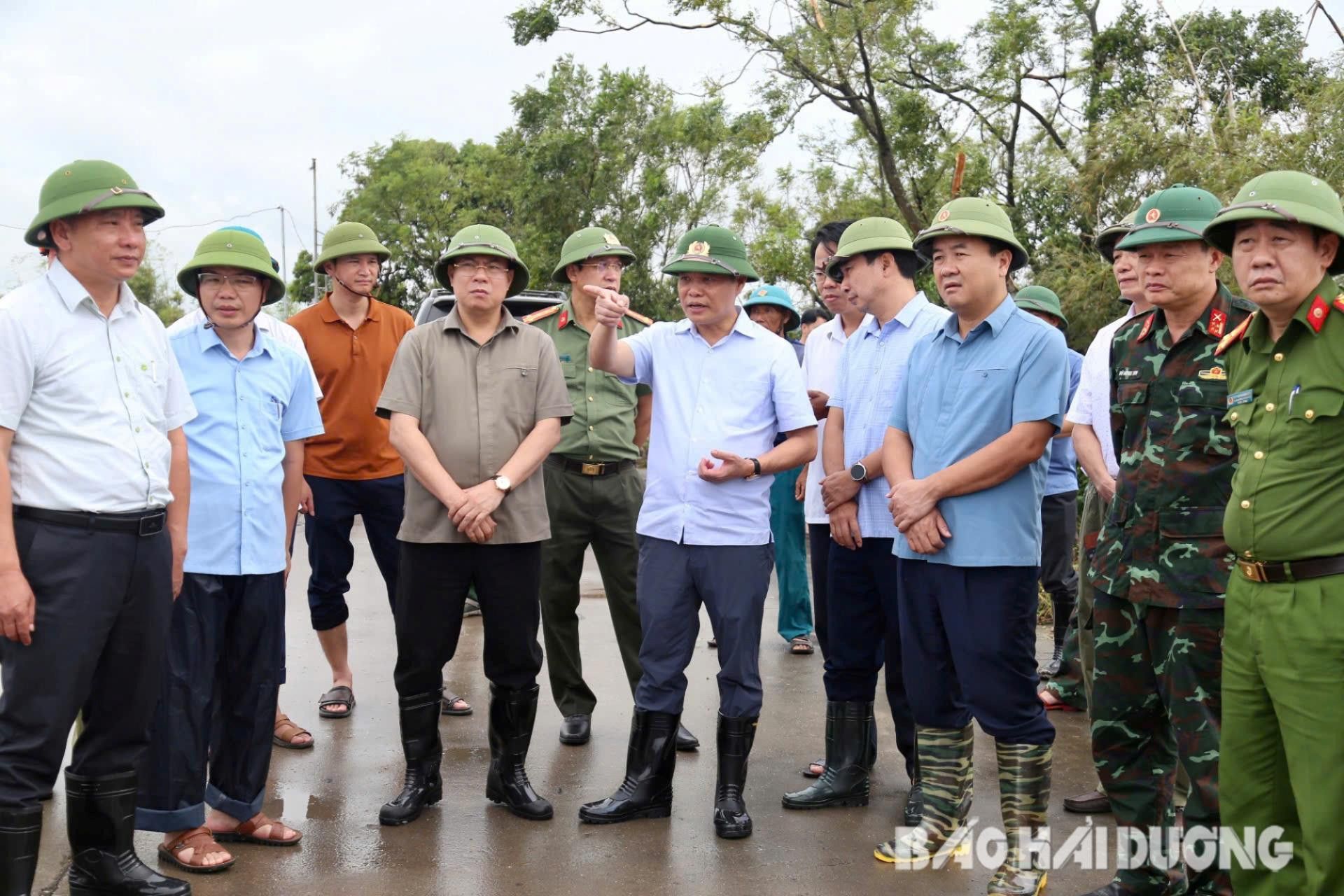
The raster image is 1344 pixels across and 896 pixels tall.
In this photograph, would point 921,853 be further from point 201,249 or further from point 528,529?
point 201,249

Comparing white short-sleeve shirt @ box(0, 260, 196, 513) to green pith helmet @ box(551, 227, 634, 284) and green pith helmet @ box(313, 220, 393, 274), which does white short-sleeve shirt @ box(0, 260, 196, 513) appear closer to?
green pith helmet @ box(313, 220, 393, 274)

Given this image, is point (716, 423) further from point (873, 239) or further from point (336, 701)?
point (336, 701)

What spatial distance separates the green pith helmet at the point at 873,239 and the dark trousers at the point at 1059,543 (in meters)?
2.34

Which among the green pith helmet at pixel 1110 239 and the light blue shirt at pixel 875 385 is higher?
the green pith helmet at pixel 1110 239

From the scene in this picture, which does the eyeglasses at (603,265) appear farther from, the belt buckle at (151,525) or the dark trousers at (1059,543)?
the dark trousers at (1059,543)

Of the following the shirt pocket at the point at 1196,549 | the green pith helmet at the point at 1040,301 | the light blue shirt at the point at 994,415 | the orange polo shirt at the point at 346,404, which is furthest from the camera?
the green pith helmet at the point at 1040,301

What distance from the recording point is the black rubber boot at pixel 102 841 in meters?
3.92

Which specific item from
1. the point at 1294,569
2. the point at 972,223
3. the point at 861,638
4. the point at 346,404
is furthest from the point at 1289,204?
the point at 346,404

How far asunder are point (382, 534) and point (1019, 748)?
3473 millimetres

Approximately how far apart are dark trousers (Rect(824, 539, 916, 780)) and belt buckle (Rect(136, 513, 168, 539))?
265 cm

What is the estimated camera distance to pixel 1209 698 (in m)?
3.71

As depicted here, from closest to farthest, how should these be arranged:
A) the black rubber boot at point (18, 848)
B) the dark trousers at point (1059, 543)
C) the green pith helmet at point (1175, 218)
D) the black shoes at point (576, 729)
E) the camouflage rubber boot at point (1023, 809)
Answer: the black rubber boot at point (18, 848), the green pith helmet at point (1175, 218), the camouflage rubber boot at point (1023, 809), the black shoes at point (576, 729), the dark trousers at point (1059, 543)

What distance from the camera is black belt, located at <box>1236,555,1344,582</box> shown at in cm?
323

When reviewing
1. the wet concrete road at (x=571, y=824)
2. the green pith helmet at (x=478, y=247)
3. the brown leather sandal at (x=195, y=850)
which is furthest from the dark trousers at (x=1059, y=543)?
the brown leather sandal at (x=195, y=850)
